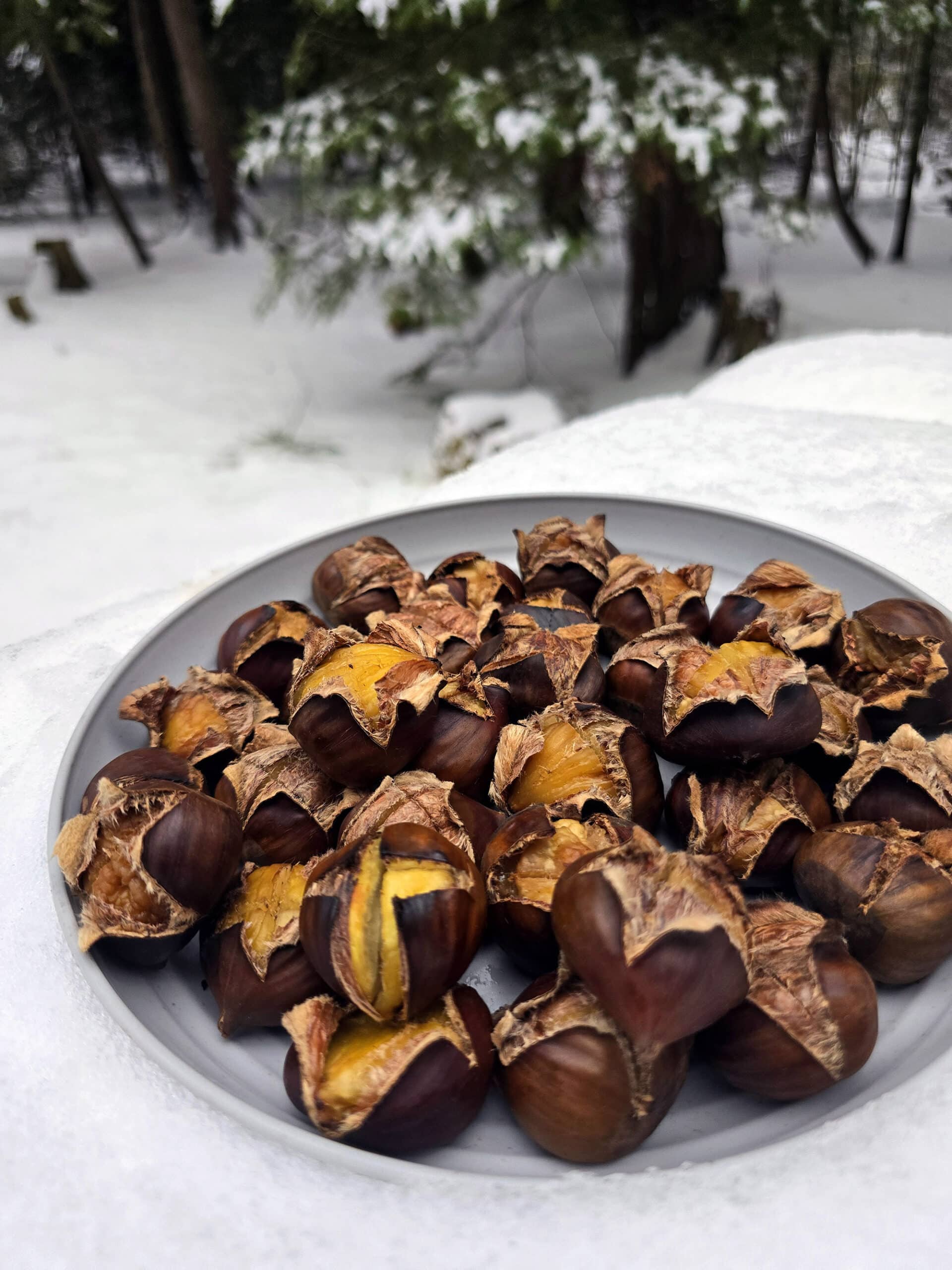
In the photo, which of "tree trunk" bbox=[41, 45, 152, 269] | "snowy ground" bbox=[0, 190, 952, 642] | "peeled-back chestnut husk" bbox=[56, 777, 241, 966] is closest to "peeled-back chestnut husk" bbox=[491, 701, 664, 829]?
"peeled-back chestnut husk" bbox=[56, 777, 241, 966]

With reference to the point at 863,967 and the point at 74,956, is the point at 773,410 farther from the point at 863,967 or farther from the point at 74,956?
the point at 74,956

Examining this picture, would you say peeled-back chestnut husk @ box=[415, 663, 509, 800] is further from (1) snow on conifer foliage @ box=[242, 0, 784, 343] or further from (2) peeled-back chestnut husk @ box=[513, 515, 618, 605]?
(1) snow on conifer foliage @ box=[242, 0, 784, 343]

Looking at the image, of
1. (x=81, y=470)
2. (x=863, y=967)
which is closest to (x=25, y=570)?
(x=81, y=470)

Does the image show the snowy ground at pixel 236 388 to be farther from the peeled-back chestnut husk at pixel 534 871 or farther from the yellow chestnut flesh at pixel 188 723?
the peeled-back chestnut husk at pixel 534 871

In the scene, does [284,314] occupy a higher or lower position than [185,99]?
lower

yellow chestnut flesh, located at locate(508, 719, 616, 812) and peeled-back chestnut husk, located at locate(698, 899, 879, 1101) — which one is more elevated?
yellow chestnut flesh, located at locate(508, 719, 616, 812)

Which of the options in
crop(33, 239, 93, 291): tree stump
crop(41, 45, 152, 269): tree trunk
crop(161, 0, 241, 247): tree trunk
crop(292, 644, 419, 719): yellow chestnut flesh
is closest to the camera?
crop(292, 644, 419, 719): yellow chestnut flesh
